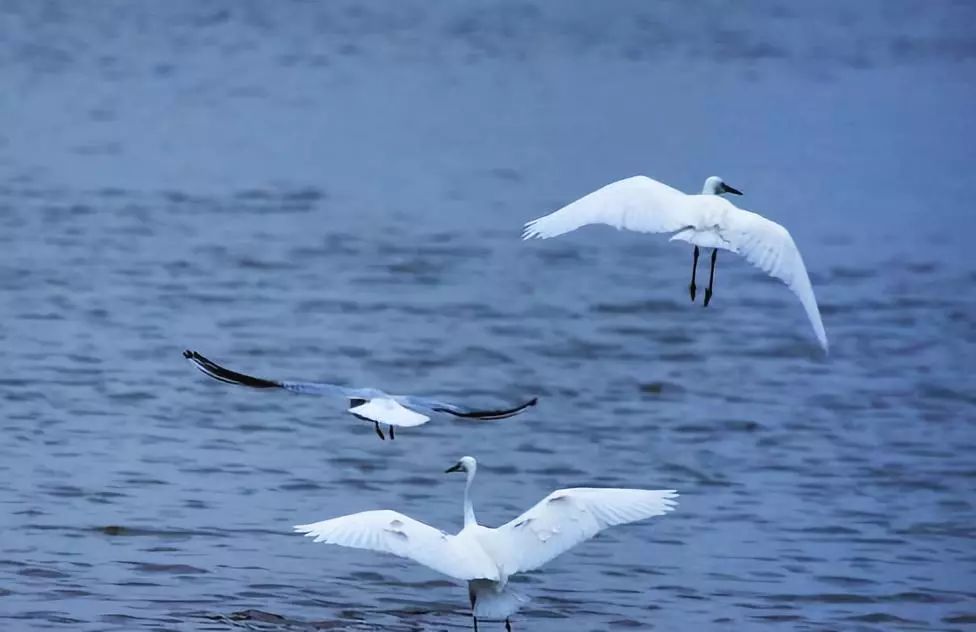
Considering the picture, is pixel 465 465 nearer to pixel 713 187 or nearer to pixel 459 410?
pixel 459 410

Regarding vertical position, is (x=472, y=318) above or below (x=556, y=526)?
below

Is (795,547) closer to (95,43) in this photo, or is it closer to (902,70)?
(902,70)

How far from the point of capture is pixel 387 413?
10289 millimetres

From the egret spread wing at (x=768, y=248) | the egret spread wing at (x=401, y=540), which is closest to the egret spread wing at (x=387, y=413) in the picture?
the egret spread wing at (x=401, y=540)

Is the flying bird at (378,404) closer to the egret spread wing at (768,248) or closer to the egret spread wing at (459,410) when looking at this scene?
the egret spread wing at (459,410)

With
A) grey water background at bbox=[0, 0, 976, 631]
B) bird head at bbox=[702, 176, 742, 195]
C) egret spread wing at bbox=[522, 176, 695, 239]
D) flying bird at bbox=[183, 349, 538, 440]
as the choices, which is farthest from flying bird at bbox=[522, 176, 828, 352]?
grey water background at bbox=[0, 0, 976, 631]

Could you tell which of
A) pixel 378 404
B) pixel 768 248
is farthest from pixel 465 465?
pixel 768 248

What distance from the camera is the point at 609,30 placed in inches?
1280

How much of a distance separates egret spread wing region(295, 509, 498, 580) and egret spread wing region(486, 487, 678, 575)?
0.19 metres

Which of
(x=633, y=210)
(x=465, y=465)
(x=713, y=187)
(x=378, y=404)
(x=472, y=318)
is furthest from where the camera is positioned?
(x=472, y=318)

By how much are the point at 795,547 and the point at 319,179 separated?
11915 millimetres

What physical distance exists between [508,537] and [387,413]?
896mm

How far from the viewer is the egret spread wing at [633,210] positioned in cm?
1109

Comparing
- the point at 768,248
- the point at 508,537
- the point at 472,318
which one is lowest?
the point at 472,318
